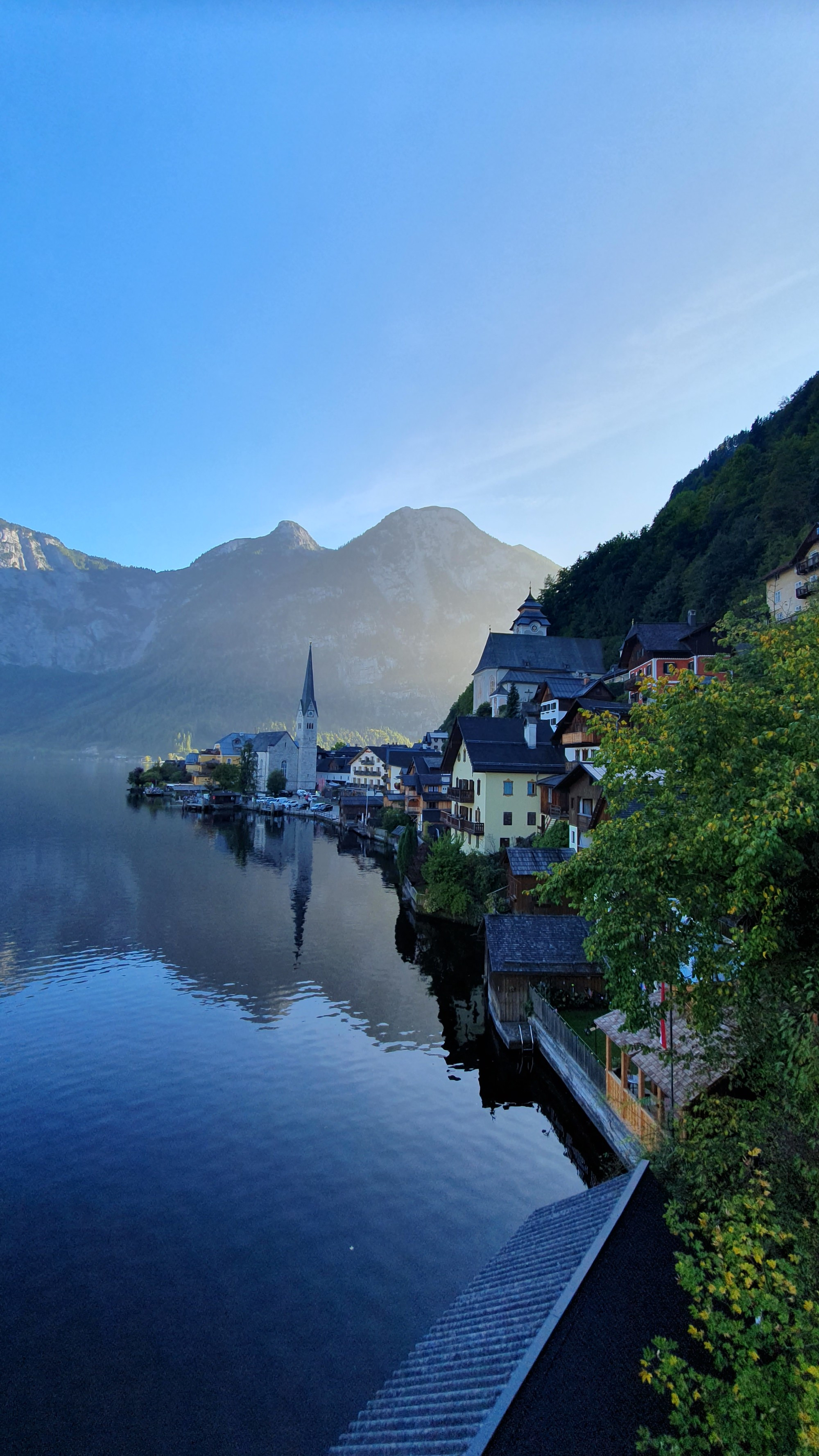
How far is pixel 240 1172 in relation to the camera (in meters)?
20.2

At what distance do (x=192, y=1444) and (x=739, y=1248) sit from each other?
10388 millimetres

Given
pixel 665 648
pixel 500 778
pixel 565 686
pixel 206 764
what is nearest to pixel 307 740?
pixel 206 764

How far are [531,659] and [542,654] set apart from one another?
1907 millimetres

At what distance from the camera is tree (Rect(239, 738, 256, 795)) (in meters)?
153

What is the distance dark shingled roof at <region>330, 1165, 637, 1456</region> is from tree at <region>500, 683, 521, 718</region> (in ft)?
250

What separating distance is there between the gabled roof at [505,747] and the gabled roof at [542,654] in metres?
38.4

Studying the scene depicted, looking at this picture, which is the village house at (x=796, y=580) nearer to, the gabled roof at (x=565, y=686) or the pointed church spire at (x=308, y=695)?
the gabled roof at (x=565, y=686)

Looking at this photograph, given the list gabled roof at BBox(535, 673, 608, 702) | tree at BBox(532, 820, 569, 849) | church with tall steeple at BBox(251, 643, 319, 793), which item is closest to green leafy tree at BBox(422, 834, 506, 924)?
tree at BBox(532, 820, 569, 849)

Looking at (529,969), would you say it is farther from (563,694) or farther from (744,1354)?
(563,694)

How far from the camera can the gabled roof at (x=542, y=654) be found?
325 ft

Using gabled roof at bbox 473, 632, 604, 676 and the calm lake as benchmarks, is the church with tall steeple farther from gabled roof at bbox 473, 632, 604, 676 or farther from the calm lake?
the calm lake

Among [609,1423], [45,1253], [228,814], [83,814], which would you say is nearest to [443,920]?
[45,1253]

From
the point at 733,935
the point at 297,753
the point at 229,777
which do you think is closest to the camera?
the point at 733,935

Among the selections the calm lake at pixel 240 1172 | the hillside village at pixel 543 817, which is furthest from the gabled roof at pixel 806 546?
the calm lake at pixel 240 1172
